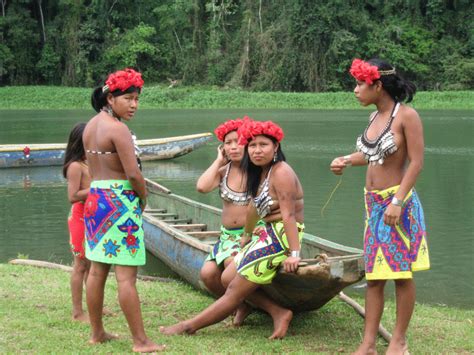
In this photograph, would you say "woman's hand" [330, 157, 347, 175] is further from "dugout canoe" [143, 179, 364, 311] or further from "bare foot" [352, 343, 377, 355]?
"bare foot" [352, 343, 377, 355]

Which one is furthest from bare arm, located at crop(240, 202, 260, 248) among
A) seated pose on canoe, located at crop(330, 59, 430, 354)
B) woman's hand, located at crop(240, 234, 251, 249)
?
seated pose on canoe, located at crop(330, 59, 430, 354)

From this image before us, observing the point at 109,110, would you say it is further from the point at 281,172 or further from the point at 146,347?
the point at 146,347

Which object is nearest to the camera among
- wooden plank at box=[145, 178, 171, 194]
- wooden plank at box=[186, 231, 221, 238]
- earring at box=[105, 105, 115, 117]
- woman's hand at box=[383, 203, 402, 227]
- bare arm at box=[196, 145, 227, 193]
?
woman's hand at box=[383, 203, 402, 227]

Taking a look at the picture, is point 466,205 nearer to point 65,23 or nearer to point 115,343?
point 115,343

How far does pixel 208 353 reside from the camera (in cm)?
415

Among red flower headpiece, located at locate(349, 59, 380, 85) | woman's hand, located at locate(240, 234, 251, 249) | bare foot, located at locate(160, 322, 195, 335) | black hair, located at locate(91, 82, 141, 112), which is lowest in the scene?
bare foot, located at locate(160, 322, 195, 335)

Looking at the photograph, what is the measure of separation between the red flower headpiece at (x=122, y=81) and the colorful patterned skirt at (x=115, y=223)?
47 centimetres

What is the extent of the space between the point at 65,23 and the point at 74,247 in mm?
41678

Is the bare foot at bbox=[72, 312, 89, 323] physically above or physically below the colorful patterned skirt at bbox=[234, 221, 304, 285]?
below

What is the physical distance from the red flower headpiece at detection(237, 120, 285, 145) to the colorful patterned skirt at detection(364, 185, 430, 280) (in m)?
0.70

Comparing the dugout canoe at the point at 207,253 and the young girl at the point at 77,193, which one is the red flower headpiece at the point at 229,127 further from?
the dugout canoe at the point at 207,253

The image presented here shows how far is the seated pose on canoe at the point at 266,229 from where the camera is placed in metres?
4.43

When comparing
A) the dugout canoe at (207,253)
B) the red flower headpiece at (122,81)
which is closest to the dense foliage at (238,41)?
the dugout canoe at (207,253)

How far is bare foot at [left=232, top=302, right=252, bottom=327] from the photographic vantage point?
492 centimetres
